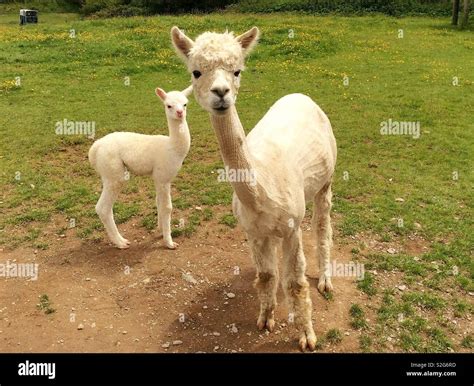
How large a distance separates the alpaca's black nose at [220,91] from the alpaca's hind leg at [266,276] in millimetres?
1895

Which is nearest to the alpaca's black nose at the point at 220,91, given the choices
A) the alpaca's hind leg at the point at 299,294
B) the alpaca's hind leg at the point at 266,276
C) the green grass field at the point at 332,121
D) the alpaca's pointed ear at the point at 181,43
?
the alpaca's pointed ear at the point at 181,43

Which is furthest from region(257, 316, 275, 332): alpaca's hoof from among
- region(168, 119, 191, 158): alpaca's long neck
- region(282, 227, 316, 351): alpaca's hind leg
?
region(168, 119, 191, 158): alpaca's long neck

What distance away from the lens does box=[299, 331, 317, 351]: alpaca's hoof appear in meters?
5.15

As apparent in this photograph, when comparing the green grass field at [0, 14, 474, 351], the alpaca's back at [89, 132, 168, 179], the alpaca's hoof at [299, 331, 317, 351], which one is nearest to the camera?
the alpaca's hoof at [299, 331, 317, 351]

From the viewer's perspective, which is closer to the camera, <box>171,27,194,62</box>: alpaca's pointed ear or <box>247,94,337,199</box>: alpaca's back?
<box>171,27,194,62</box>: alpaca's pointed ear

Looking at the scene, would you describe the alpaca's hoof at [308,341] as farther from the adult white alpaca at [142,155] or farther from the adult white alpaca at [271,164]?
the adult white alpaca at [142,155]

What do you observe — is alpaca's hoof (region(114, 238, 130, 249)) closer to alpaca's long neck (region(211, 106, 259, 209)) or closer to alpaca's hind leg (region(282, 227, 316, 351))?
alpaca's hind leg (region(282, 227, 316, 351))

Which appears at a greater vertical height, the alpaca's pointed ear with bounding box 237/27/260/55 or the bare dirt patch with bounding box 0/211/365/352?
the alpaca's pointed ear with bounding box 237/27/260/55

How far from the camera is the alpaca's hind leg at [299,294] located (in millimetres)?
5023

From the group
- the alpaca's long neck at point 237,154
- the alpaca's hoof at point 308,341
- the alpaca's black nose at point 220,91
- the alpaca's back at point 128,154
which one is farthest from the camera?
the alpaca's back at point 128,154

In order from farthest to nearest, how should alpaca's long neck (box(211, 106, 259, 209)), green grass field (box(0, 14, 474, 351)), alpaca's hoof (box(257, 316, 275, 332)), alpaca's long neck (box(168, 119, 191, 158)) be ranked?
green grass field (box(0, 14, 474, 351)), alpaca's long neck (box(168, 119, 191, 158)), alpaca's hoof (box(257, 316, 275, 332)), alpaca's long neck (box(211, 106, 259, 209))

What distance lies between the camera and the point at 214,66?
3.59m

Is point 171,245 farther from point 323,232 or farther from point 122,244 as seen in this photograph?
point 323,232
